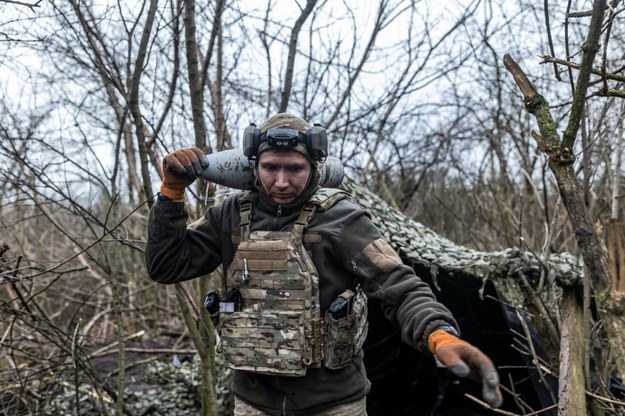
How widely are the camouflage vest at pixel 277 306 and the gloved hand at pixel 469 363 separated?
58cm

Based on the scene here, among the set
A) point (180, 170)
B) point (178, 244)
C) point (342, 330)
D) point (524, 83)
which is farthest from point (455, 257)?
point (180, 170)

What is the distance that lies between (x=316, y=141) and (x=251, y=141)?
27 centimetres

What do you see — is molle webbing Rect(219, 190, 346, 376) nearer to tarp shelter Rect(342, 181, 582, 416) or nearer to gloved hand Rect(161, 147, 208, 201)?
gloved hand Rect(161, 147, 208, 201)

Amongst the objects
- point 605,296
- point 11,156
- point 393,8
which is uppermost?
point 393,8

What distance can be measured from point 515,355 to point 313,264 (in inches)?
111

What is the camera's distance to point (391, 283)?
2.28 metres

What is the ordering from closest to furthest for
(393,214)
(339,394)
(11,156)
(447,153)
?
(339,394) < (11,156) < (393,214) < (447,153)

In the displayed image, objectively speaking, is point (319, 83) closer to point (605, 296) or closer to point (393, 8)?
point (393, 8)

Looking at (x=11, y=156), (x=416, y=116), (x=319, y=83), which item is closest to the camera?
(x=11, y=156)

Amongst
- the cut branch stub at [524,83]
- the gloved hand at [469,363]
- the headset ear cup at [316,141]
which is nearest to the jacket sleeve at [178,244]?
the headset ear cup at [316,141]

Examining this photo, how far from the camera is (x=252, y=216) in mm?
2527

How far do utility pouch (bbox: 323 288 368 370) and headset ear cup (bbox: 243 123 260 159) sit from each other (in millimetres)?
692

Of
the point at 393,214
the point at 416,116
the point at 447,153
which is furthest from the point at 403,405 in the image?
the point at 447,153

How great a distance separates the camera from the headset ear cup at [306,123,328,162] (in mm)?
2418
